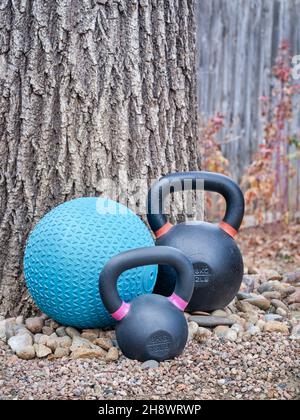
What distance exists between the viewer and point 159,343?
2.96 meters

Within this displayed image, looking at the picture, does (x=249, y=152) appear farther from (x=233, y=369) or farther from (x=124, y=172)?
(x=233, y=369)

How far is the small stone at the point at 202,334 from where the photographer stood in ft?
10.9

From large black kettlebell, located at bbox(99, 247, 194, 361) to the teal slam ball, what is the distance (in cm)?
20

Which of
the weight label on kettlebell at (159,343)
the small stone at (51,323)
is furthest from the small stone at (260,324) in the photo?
the small stone at (51,323)

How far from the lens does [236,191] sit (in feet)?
11.8

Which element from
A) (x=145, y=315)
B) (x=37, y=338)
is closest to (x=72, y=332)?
(x=37, y=338)

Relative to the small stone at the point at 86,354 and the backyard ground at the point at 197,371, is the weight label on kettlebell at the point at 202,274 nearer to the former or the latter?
the backyard ground at the point at 197,371

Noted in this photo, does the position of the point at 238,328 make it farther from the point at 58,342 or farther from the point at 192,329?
the point at 58,342

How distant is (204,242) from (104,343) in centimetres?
74

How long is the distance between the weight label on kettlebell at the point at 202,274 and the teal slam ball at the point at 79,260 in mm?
229

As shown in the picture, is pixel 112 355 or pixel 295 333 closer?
pixel 112 355

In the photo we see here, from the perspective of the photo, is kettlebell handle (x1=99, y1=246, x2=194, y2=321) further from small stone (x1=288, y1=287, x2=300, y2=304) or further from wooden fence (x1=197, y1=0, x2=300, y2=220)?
wooden fence (x1=197, y1=0, x2=300, y2=220)

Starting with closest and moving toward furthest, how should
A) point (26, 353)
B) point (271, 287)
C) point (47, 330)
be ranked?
point (26, 353) → point (47, 330) → point (271, 287)

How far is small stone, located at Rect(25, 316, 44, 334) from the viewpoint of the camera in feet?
11.2
